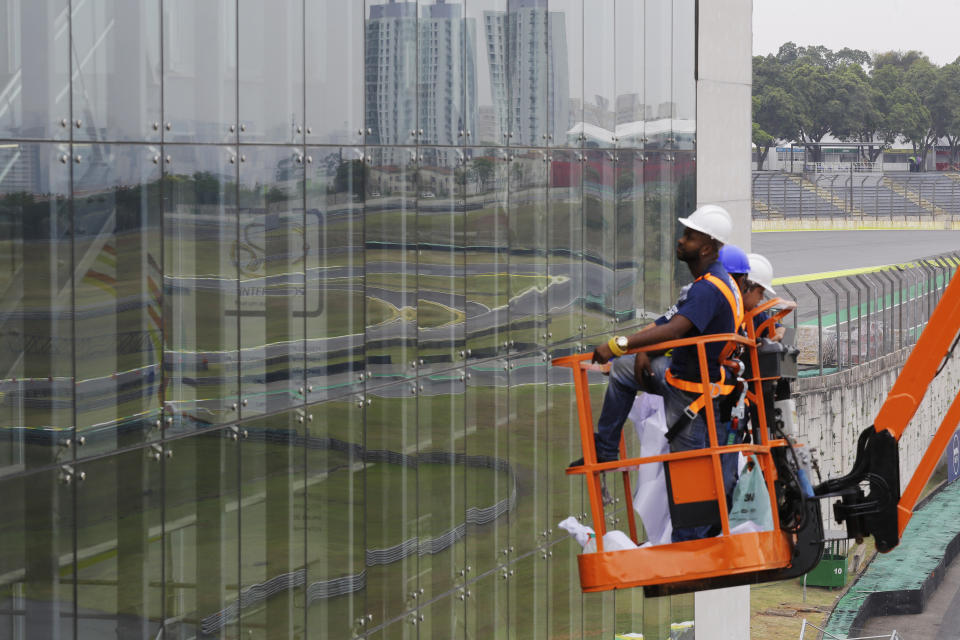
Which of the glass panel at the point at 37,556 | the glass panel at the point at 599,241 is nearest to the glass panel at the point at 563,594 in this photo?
the glass panel at the point at 599,241

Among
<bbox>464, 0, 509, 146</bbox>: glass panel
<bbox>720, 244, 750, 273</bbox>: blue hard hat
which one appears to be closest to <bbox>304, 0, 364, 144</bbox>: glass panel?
<bbox>464, 0, 509, 146</bbox>: glass panel

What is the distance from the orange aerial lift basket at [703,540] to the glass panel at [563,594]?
16.9ft

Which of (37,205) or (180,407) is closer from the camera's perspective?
(37,205)

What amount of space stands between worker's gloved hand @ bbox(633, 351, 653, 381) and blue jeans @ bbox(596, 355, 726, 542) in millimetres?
63

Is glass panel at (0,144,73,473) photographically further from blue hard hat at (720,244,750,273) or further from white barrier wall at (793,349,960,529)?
white barrier wall at (793,349,960,529)

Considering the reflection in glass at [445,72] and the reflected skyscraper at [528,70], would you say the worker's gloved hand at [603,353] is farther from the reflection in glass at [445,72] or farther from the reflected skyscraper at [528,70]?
the reflected skyscraper at [528,70]

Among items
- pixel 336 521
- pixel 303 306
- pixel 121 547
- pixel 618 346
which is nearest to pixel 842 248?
pixel 336 521

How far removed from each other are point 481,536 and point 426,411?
163 cm

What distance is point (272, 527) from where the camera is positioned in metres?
9.19

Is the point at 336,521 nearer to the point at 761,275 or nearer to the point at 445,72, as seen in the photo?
the point at 761,275

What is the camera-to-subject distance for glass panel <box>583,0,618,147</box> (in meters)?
13.7

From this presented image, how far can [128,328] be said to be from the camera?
307 inches

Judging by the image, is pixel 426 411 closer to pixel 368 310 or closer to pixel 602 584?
pixel 368 310

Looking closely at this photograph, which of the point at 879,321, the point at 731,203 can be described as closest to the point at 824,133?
the point at 879,321
